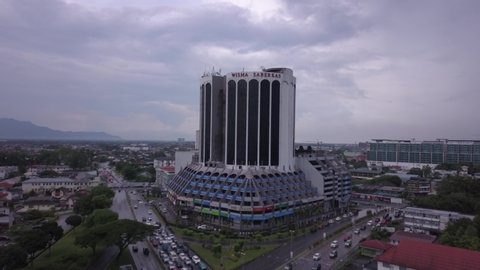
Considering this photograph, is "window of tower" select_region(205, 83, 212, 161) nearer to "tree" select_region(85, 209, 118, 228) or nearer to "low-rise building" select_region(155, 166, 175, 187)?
"low-rise building" select_region(155, 166, 175, 187)

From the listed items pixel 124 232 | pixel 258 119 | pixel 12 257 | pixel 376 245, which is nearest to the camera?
pixel 12 257

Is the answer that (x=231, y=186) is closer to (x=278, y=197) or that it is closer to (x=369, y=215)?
(x=278, y=197)

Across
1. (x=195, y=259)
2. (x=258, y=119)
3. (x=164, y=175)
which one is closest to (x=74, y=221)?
(x=195, y=259)

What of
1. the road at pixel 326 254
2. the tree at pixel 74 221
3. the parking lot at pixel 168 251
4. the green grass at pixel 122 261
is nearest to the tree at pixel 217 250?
the parking lot at pixel 168 251

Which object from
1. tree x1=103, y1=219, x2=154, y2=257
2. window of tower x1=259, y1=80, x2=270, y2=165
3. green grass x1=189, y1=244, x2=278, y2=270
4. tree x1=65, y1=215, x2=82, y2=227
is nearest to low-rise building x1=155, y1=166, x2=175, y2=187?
window of tower x1=259, y1=80, x2=270, y2=165

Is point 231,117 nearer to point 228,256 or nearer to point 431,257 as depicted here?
point 228,256
